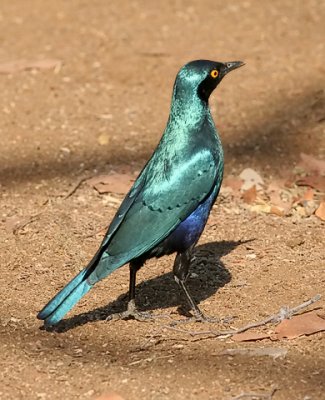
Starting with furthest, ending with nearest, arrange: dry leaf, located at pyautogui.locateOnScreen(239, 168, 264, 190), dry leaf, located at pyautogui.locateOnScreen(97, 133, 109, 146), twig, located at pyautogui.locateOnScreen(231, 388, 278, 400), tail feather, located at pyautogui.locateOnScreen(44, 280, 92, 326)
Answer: dry leaf, located at pyautogui.locateOnScreen(97, 133, 109, 146) → dry leaf, located at pyautogui.locateOnScreen(239, 168, 264, 190) → tail feather, located at pyautogui.locateOnScreen(44, 280, 92, 326) → twig, located at pyautogui.locateOnScreen(231, 388, 278, 400)

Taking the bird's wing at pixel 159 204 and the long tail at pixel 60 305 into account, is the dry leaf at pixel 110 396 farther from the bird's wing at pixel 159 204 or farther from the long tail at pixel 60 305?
the bird's wing at pixel 159 204

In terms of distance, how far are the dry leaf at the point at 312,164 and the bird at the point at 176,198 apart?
2184 mm

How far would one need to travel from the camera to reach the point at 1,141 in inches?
333

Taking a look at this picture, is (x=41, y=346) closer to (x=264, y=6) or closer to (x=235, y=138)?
(x=235, y=138)

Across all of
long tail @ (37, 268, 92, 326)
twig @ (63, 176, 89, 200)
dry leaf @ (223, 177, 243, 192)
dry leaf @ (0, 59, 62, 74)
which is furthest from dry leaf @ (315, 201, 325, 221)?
dry leaf @ (0, 59, 62, 74)

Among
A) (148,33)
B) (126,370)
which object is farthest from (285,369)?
(148,33)

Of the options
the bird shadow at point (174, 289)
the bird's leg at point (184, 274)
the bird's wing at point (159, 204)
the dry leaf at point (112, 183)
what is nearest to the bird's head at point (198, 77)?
the bird's wing at point (159, 204)

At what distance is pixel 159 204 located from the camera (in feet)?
18.8

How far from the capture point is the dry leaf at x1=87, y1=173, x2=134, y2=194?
303 inches

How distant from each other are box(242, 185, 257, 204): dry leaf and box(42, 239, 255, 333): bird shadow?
728 mm

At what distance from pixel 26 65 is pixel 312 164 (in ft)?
10.8

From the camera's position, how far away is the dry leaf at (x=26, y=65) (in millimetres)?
9836

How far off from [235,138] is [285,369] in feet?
11.7

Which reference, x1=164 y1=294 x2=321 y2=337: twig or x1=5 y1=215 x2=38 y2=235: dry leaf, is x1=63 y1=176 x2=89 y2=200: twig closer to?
x1=5 y1=215 x2=38 y2=235: dry leaf
